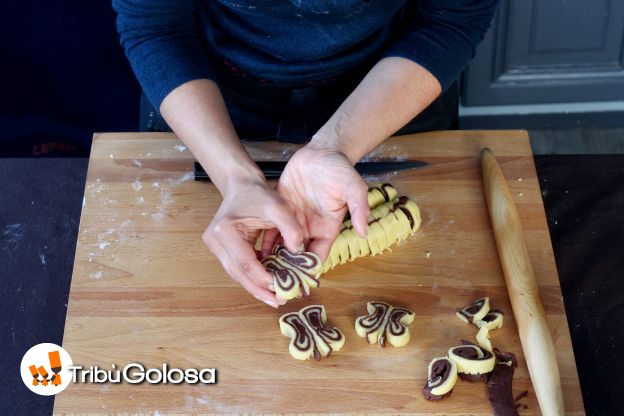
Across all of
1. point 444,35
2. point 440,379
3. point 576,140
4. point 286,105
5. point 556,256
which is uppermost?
point 444,35

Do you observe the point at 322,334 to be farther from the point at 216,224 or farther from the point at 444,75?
the point at 444,75

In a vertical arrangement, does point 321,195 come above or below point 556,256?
above

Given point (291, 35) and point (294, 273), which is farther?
point (291, 35)

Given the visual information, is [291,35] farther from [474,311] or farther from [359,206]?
[474,311]

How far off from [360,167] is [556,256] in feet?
1.50

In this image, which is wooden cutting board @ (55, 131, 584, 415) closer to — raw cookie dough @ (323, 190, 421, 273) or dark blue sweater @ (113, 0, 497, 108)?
raw cookie dough @ (323, 190, 421, 273)

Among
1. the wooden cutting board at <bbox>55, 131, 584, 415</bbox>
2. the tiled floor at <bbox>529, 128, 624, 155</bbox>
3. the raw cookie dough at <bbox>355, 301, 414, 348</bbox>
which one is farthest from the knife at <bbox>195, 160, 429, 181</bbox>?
the tiled floor at <bbox>529, 128, 624, 155</bbox>

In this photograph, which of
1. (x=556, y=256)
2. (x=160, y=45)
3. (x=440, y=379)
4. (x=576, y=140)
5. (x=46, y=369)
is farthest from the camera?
(x=576, y=140)

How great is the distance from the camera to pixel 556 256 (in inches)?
62.5

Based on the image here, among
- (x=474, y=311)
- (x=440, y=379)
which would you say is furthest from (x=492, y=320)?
(x=440, y=379)

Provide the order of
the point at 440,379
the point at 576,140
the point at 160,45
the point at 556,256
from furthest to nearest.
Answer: the point at 576,140 < the point at 556,256 < the point at 160,45 < the point at 440,379

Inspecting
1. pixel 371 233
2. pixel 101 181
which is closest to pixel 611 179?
pixel 371 233

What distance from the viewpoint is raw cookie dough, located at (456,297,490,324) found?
1323 mm

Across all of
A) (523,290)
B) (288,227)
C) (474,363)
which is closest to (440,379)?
(474,363)
